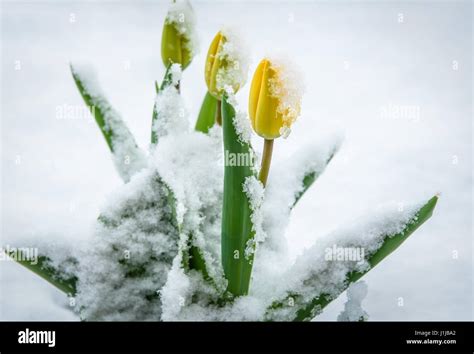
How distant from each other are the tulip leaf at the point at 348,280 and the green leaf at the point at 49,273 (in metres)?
0.16

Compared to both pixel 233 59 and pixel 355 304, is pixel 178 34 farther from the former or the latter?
pixel 355 304

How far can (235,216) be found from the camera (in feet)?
1.28

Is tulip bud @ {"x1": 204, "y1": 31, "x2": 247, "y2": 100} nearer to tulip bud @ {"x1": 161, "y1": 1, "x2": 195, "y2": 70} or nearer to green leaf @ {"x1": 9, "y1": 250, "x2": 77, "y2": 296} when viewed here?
tulip bud @ {"x1": 161, "y1": 1, "x2": 195, "y2": 70}

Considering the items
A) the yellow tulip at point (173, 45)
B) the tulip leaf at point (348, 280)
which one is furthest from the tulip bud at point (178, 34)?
the tulip leaf at point (348, 280)

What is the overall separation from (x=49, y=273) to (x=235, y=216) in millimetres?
165

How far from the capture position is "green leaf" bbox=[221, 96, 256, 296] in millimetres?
368

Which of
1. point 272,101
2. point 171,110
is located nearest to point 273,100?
point 272,101

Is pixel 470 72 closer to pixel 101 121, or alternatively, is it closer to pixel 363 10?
pixel 363 10

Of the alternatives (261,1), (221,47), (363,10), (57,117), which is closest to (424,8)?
(363,10)

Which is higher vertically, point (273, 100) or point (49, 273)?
point (273, 100)

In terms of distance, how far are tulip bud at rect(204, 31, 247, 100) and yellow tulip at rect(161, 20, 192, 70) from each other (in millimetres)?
52

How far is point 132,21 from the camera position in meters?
0.66

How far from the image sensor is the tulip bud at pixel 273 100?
13.8 inches

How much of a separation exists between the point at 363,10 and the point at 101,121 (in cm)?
33
